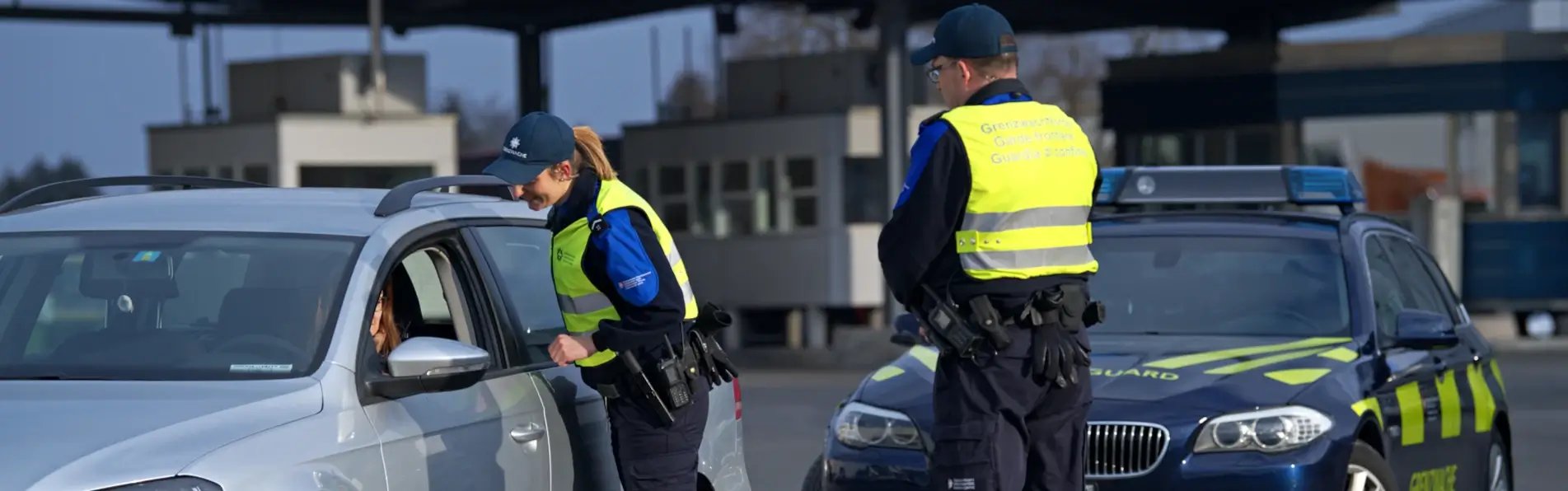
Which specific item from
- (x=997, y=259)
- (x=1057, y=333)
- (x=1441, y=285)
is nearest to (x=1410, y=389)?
(x=1441, y=285)

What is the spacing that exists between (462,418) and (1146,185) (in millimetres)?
3929

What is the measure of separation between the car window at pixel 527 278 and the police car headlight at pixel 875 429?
1.40 m

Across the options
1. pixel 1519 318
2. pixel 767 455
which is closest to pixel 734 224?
pixel 1519 318

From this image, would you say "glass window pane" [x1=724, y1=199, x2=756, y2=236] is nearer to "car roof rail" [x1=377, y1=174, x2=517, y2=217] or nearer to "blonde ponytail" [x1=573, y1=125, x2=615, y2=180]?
"car roof rail" [x1=377, y1=174, x2=517, y2=217]

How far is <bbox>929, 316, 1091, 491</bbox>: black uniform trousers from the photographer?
5.03 m

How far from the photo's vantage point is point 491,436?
207 inches

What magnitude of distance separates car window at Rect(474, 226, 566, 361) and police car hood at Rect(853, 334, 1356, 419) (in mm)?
1468

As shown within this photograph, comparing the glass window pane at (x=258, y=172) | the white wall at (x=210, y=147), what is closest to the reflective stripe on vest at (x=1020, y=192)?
the white wall at (x=210, y=147)

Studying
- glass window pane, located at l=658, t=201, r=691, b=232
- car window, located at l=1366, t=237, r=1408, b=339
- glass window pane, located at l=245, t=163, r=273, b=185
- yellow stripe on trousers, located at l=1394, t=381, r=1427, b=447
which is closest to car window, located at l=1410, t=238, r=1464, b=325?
car window, located at l=1366, t=237, r=1408, b=339

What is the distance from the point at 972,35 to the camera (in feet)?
16.9

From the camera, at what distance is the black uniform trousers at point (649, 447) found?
5320 mm

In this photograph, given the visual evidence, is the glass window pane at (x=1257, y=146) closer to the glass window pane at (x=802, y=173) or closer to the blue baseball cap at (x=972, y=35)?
the glass window pane at (x=802, y=173)

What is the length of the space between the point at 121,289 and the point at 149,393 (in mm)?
698

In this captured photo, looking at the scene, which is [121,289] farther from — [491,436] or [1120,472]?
[1120,472]
